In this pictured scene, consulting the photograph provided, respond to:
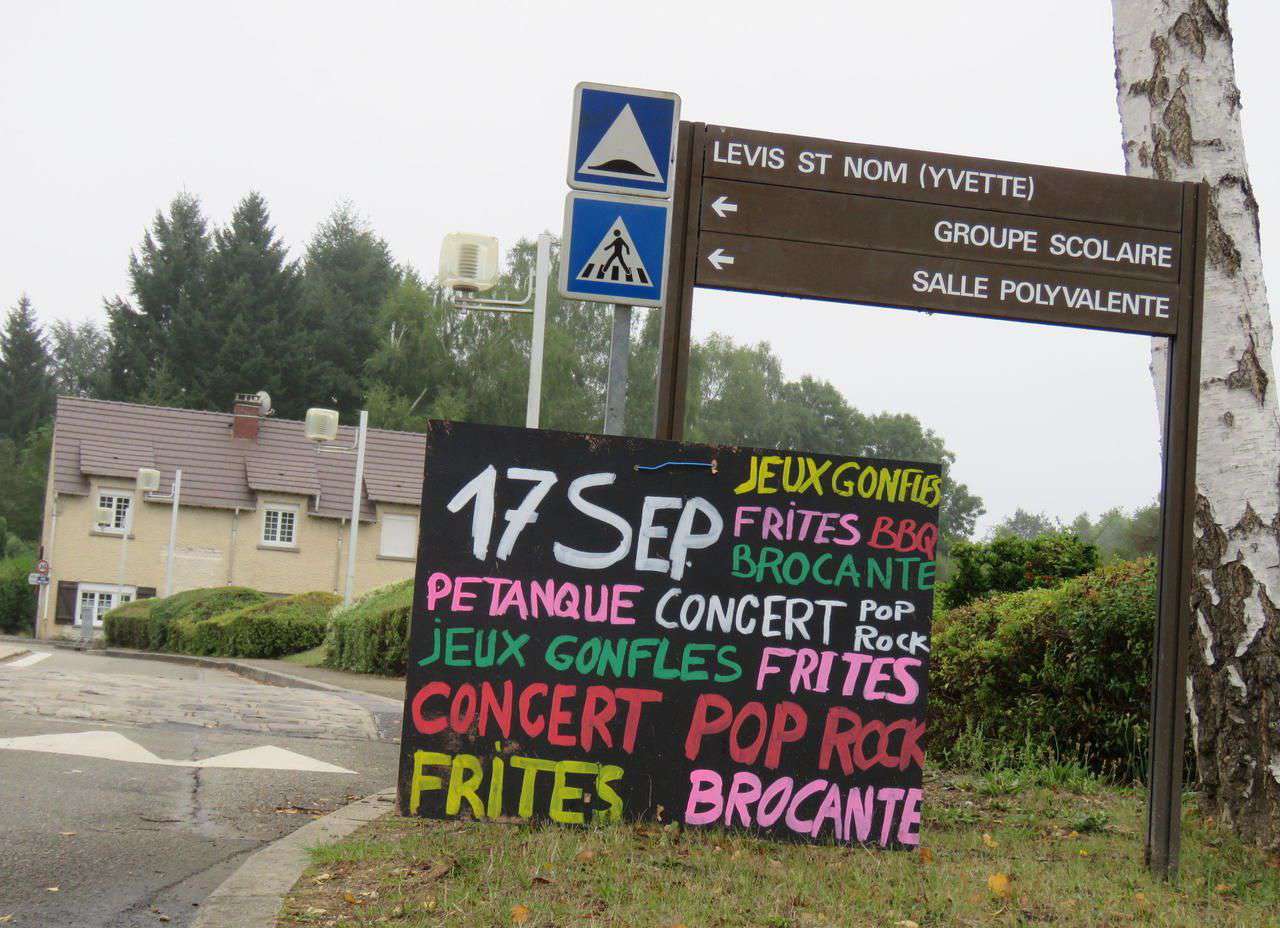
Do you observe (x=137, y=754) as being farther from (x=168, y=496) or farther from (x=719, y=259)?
(x=168, y=496)

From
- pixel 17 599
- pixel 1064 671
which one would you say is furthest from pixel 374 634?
pixel 17 599

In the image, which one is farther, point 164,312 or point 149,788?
point 164,312

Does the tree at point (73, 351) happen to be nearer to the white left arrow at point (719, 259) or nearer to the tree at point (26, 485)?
the tree at point (26, 485)

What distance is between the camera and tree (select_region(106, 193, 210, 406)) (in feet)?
217

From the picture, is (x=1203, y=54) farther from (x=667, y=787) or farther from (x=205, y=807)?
(x=205, y=807)

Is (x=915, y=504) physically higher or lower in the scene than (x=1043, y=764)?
higher

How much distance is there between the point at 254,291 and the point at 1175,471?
66308 mm

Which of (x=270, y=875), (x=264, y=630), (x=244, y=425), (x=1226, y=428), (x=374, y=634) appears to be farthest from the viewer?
(x=244, y=425)

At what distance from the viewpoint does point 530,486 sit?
5.34 metres

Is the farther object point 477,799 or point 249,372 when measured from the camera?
point 249,372

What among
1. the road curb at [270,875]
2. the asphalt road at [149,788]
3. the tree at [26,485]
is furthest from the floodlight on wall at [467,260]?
the tree at [26,485]

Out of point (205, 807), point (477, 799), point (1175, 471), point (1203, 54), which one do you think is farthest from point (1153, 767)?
point (205, 807)

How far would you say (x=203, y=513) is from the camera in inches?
1834

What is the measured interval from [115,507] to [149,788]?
41881 millimetres
